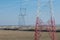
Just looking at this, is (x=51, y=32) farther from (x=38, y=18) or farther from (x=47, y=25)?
(x=38, y=18)

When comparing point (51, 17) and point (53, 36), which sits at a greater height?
point (51, 17)

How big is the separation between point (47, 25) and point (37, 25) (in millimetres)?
872

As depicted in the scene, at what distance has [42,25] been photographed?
40.6ft

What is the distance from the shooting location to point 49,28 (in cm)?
1266

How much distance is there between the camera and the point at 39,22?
39.3 feet

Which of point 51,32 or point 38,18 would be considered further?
point 51,32

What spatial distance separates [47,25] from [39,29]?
0.61 meters

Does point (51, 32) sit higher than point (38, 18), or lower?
lower

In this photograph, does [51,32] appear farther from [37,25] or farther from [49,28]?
[37,25]

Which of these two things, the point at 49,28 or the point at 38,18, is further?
the point at 49,28

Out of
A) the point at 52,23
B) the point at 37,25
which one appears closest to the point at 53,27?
the point at 52,23

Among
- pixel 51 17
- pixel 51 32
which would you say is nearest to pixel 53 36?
pixel 51 32

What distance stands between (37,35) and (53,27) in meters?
0.98

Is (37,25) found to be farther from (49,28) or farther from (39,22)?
(49,28)
